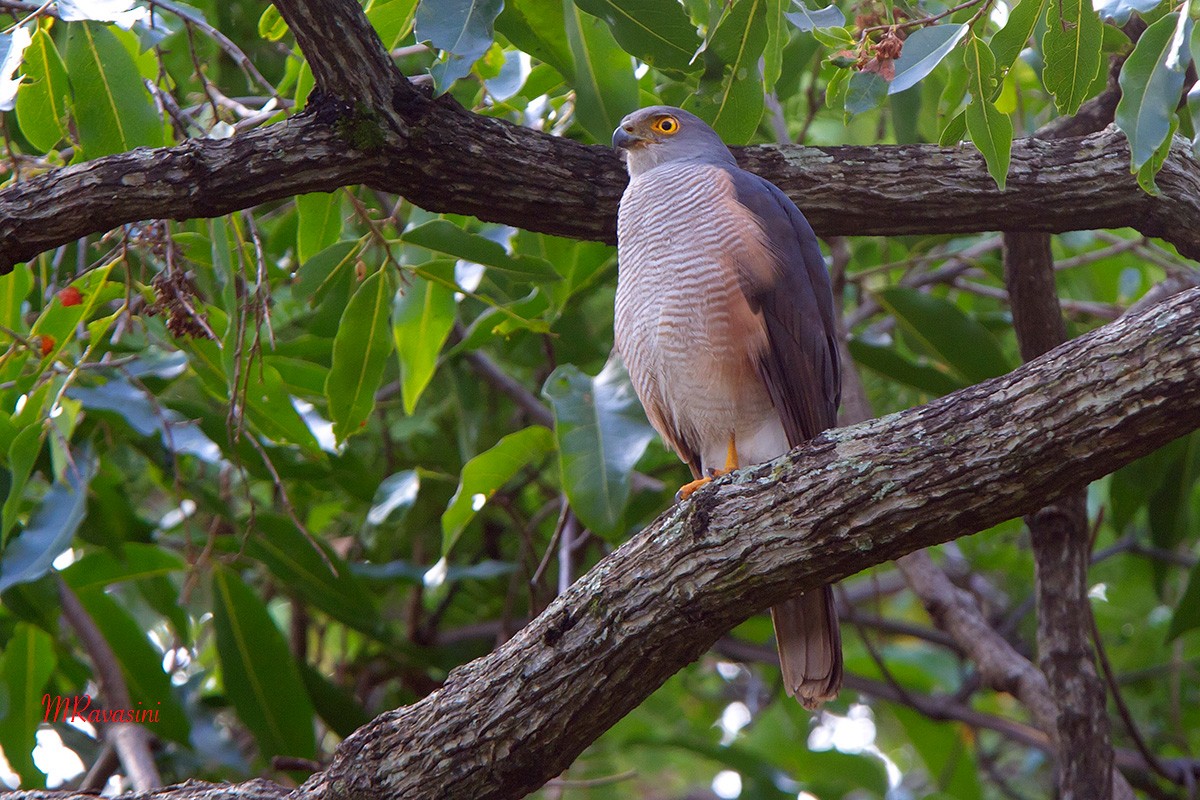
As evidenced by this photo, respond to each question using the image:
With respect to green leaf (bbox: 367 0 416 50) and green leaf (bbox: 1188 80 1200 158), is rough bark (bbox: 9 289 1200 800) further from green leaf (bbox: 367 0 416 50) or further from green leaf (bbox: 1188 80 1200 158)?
green leaf (bbox: 367 0 416 50)

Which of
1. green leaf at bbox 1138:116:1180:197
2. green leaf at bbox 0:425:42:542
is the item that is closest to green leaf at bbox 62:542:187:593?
green leaf at bbox 0:425:42:542

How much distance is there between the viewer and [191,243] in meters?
3.63

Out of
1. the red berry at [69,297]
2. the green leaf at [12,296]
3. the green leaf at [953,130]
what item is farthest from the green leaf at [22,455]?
the green leaf at [953,130]

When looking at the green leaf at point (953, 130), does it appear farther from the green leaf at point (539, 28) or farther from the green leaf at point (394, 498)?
the green leaf at point (394, 498)

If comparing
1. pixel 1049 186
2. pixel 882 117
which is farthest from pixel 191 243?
pixel 882 117

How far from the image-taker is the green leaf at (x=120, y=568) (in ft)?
15.7

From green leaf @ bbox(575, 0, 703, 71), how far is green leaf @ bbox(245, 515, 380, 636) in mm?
2485

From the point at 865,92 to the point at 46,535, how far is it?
3.00m

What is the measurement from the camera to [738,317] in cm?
346

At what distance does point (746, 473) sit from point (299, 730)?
2965 millimetres

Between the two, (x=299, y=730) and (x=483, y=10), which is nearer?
(x=483, y=10)

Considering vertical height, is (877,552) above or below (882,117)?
below

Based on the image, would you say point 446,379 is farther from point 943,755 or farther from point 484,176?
point 943,755

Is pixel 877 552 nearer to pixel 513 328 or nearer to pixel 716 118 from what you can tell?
pixel 716 118
